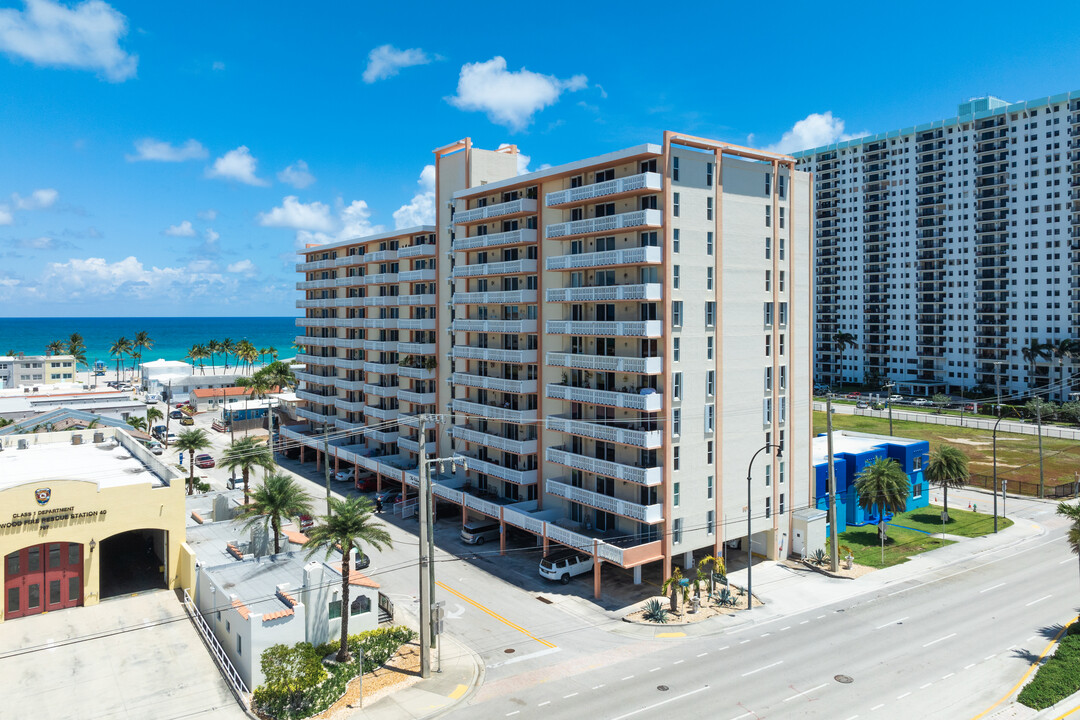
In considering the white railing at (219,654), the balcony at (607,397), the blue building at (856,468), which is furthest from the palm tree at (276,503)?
the blue building at (856,468)

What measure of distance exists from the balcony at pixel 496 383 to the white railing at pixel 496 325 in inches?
159

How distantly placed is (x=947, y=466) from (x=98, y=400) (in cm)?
11432

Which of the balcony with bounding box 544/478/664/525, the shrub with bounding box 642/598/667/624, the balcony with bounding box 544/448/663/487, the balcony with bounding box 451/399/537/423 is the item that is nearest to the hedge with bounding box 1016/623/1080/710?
the shrub with bounding box 642/598/667/624

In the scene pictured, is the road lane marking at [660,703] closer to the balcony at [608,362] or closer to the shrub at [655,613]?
the shrub at [655,613]

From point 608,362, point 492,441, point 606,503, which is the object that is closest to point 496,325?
point 492,441

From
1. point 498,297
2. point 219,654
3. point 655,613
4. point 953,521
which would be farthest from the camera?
point 953,521

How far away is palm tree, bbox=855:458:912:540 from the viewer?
185 feet

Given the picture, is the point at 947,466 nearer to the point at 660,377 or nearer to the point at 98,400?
the point at 660,377

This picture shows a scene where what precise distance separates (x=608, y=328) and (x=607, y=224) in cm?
714

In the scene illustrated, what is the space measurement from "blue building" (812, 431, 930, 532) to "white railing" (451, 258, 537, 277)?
29.8 meters

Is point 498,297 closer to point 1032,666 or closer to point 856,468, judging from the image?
point 856,468

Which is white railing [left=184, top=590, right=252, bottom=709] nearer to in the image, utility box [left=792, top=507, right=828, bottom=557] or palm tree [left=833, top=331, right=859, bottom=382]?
utility box [left=792, top=507, right=828, bottom=557]

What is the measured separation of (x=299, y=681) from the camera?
31.6 meters

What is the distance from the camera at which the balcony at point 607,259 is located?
45.2 m
